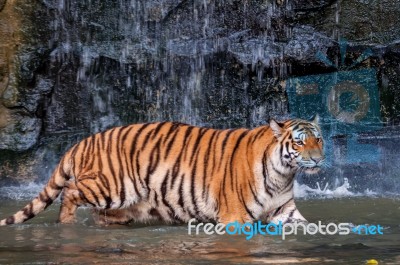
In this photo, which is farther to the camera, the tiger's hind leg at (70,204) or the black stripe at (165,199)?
the tiger's hind leg at (70,204)

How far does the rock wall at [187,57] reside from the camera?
33.5ft

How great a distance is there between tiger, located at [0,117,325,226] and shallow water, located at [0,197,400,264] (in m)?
0.17

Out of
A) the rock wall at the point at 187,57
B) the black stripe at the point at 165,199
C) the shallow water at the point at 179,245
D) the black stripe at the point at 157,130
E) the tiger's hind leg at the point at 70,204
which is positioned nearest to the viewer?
the shallow water at the point at 179,245

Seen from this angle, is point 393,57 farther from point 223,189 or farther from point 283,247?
point 283,247

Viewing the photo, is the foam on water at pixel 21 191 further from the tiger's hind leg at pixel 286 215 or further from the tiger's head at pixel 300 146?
the tiger's head at pixel 300 146

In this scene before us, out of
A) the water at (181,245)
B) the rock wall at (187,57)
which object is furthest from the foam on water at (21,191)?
the water at (181,245)

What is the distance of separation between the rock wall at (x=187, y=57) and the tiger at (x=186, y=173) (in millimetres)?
3003

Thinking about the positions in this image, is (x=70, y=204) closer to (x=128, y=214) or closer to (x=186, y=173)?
(x=128, y=214)

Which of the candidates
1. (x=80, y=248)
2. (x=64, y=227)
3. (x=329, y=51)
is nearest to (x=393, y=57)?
(x=329, y=51)

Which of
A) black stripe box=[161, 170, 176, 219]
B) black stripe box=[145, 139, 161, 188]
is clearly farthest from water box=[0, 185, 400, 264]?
black stripe box=[145, 139, 161, 188]

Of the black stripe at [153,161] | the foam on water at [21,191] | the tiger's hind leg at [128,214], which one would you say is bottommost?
the tiger's hind leg at [128,214]

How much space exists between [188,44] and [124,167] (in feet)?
11.8

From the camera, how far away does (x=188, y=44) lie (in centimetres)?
1042

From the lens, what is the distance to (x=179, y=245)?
598 cm
